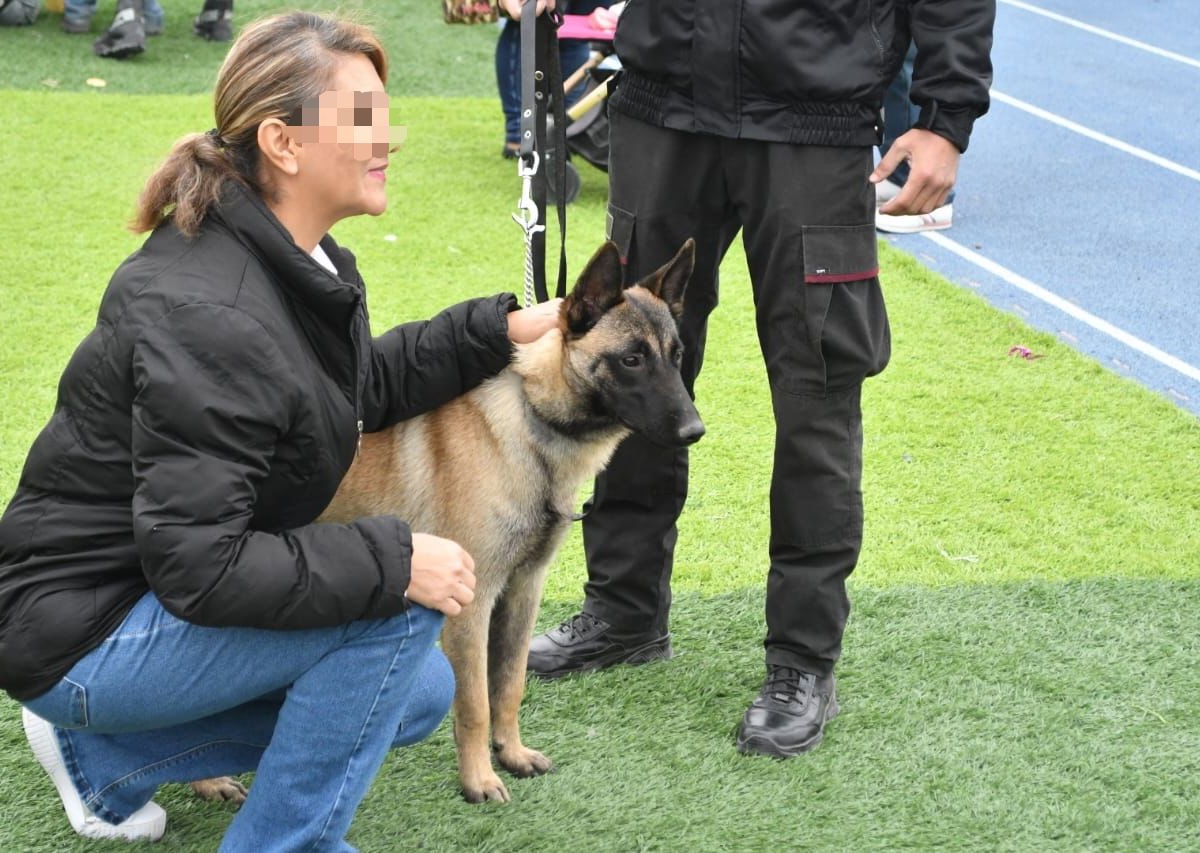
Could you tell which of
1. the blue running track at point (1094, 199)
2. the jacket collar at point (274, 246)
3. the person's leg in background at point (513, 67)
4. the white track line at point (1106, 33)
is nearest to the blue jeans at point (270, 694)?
the jacket collar at point (274, 246)

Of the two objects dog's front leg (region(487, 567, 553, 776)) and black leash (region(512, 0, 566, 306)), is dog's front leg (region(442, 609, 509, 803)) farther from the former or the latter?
black leash (region(512, 0, 566, 306))

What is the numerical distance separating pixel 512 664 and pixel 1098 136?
8.20m

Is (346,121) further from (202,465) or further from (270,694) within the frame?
(270,694)

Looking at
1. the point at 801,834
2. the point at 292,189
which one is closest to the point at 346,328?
the point at 292,189

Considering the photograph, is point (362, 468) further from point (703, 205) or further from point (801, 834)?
point (801, 834)

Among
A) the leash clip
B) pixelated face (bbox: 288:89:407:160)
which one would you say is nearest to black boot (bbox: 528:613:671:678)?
the leash clip

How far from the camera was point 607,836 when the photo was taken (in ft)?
9.34

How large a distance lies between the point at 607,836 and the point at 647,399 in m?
0.95

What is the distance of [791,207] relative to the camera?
9.86 ft

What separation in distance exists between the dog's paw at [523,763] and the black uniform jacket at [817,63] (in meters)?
1.51

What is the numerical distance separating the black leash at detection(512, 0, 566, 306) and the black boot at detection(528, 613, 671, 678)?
0.89m

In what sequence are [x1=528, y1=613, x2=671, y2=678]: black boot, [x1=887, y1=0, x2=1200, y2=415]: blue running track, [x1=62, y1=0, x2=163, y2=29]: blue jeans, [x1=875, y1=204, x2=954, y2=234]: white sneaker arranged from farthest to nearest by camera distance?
[x1=62, y1=0, x2=163, y2=29]: blue jeans
[x1=875, y1=204, x2=954, y2=234]: white sneaker
[x1=887, y1=0, x2=1200, y2=415]: blue running track
[x1=528, y1=613, x2=671, y2=678]: black boot

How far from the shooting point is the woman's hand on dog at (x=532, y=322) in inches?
119

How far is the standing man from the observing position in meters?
2.95
